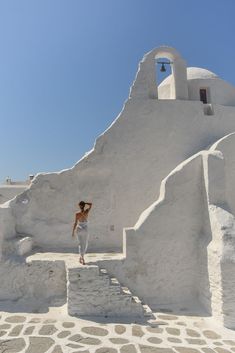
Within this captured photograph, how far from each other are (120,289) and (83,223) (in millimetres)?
1842

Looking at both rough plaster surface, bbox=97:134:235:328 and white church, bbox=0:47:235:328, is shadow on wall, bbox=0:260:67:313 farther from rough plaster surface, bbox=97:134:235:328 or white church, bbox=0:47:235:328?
rough plaster surface, bbox=97:134:235:328

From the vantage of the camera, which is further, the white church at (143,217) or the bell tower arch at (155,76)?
the bell tower arch at (155,76)

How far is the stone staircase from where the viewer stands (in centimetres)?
718

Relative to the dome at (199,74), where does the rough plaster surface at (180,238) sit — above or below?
below

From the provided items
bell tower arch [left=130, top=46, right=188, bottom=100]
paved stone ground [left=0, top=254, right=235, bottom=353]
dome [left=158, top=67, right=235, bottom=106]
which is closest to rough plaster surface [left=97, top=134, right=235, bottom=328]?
paved stone ground [left=0, top=254, right=235, bottom=353]

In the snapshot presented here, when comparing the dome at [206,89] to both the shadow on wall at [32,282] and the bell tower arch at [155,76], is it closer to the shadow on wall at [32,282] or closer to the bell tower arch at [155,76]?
the bell tower arch at [155,76]

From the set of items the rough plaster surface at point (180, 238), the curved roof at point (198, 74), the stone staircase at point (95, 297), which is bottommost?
the stone staircase at point (95, 297)

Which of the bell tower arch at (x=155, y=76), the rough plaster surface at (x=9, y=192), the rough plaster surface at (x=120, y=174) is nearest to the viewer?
the rough plaster surface at (x=120, y=174)

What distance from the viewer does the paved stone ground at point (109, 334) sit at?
19.2 feet

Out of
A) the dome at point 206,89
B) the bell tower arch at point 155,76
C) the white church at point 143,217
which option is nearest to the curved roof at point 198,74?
the dome at point 206,89

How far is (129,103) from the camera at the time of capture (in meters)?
10.1

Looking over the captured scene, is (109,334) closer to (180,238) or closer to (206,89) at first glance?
(180,238)

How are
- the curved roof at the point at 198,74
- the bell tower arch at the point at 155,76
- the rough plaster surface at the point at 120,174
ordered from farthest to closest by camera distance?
the curved roof at the point at 198,74
the bell tower arch at the point at 155,76
the rough plaster surface at the point at 120,174

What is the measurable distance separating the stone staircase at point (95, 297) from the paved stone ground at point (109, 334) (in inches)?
9.5
